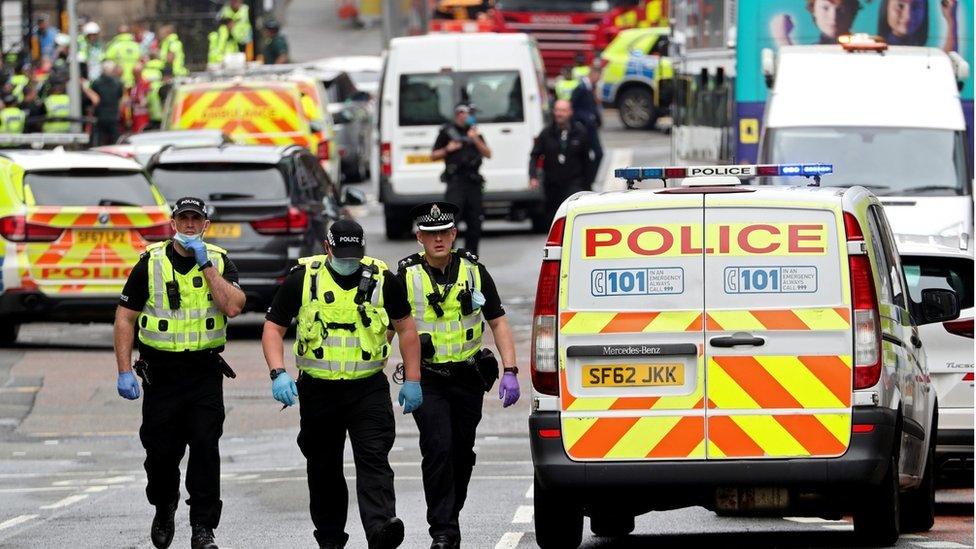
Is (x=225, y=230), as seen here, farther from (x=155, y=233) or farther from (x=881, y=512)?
(x=881, y=512)

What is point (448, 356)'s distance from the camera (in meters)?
10.6

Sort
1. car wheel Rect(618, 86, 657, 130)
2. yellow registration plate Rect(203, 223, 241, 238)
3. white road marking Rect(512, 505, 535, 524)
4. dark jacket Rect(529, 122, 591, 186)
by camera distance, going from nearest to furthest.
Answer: white road marking Rect(512, 505, 535, 524)
yellow registration plate Rect(203, 223, 241, 238)
dark jacket Rect(529, 122, 591, 186)
car wheel Rect(618, 86, 657, 130)

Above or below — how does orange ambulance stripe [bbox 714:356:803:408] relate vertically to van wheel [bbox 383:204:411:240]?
above

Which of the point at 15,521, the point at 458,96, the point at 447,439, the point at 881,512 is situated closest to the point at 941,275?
the point at 881,512

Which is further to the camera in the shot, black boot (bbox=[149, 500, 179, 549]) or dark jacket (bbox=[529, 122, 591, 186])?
dark jacket (bbox=[529, 122, 591, 186])

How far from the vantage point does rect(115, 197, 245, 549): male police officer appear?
1082 centimetres

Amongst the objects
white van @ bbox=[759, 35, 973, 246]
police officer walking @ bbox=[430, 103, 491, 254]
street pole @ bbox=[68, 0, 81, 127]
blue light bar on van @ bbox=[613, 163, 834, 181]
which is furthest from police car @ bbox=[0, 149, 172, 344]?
street pole @ bbox=[68, 0, 81, 127]

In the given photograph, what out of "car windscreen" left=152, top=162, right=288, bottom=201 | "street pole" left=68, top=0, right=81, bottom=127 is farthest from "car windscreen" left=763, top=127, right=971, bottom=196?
"street pole" left=68, top=0, right=81, bottom=127

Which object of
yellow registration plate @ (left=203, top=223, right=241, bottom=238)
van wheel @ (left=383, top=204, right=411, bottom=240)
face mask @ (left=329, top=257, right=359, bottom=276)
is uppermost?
face mask @ (left=329, top=257, right=359, bottom=276)

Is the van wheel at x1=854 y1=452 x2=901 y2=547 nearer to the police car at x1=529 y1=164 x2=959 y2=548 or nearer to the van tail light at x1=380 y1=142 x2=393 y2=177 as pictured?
the police car at x1=529 y1=164 x2=959 y2=548

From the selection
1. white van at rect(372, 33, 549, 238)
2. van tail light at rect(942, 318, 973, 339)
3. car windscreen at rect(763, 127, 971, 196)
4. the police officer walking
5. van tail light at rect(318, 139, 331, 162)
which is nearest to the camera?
van tail light at rect(942, 318, 973, 339)

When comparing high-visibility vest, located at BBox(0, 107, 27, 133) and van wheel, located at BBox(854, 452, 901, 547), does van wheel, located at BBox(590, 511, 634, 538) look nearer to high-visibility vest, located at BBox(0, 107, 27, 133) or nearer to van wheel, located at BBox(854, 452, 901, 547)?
van wheel, located at BBox(854, 452, 901, 547)

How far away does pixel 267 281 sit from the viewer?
20.7 metres

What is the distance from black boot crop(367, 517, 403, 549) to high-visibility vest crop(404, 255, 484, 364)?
0.88 m
